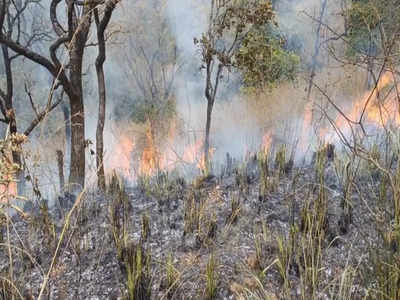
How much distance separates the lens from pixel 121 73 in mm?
22219

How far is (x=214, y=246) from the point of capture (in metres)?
2.54

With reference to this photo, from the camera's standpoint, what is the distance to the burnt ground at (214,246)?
206 centimetres

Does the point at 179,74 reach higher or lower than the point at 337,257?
higher

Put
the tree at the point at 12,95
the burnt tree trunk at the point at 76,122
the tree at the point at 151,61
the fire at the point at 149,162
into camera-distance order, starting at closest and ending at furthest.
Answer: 1. the tree at the point at 12,95
2. the fire at the point at 149,162
3. the burnt tree trunk at the point at 76,122
4. the tree at the point at 151,61

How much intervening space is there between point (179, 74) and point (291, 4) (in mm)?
6872

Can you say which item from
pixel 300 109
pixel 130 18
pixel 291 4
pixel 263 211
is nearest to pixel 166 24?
pixel 130 18

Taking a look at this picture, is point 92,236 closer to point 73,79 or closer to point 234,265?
point 234,265

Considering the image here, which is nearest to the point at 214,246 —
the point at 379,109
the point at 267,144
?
the point at 379,109

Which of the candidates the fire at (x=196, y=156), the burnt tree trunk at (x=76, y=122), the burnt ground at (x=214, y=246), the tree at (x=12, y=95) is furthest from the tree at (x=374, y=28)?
the burnt tree trunk at (x=76, y=122)

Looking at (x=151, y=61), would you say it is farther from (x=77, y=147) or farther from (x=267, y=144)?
(x=77, y=147)

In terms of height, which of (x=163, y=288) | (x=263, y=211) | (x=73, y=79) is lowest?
(x=163, y=288)

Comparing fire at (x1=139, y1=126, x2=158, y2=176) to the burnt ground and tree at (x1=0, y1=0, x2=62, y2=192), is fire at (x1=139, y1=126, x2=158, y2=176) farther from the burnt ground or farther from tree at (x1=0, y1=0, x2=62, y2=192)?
tree at (x1=0, y1=0, x2=62, y2=192)

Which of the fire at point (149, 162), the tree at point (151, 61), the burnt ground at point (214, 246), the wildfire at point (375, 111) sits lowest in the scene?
the burnt ground at point (214, 246)

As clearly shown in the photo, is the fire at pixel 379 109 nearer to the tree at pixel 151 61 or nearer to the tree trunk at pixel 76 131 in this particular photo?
the tree trunk at pixel 76 131
